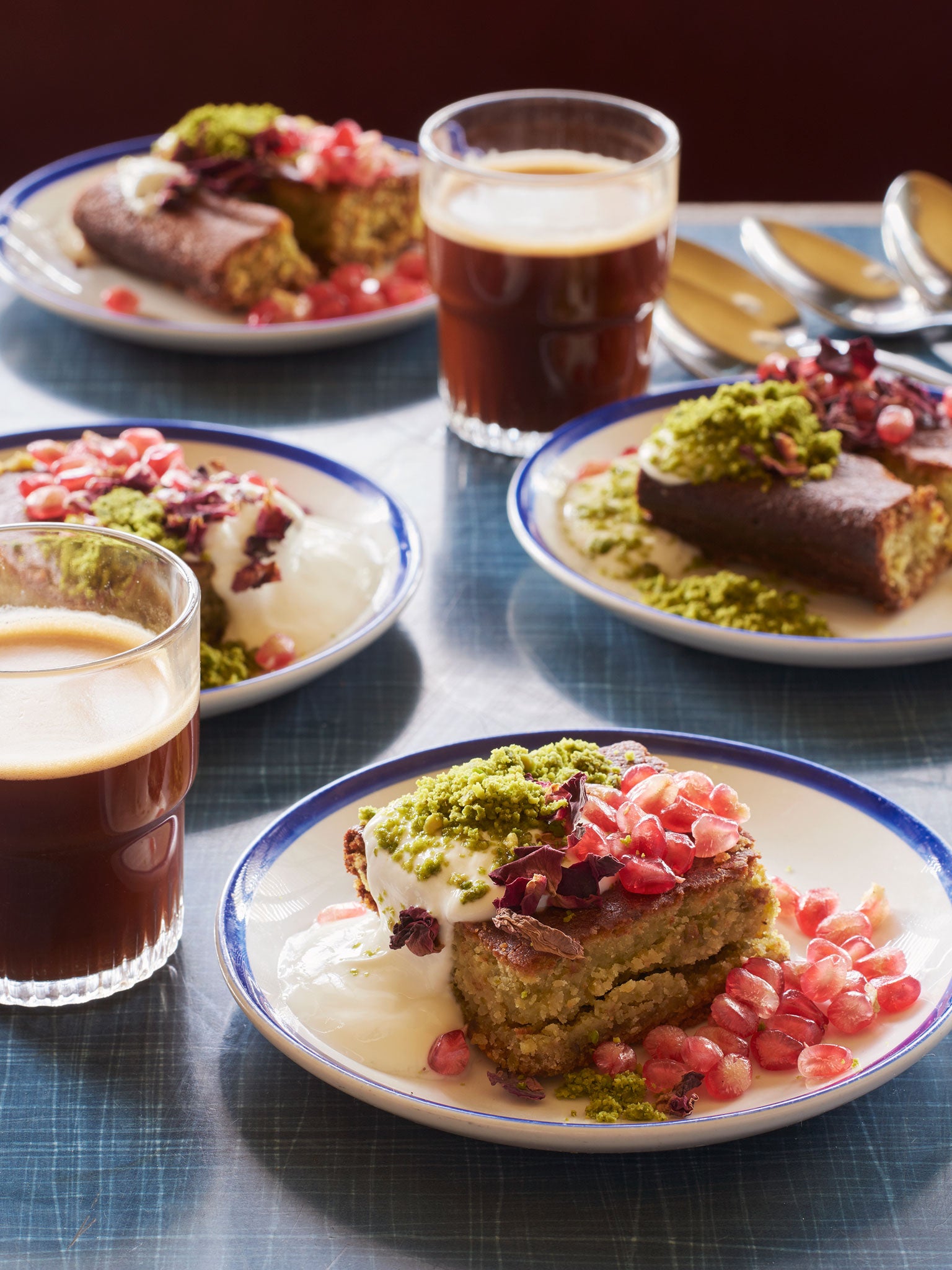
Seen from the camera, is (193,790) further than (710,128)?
No

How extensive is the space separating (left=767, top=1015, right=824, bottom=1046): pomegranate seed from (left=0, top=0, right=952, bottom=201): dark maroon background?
172 inches

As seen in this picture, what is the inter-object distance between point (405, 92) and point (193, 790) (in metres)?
3.96

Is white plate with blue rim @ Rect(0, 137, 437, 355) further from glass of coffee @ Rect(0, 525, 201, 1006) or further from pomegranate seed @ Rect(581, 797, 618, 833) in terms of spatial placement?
pomegranate seed @ Rect(581, 797, 618, 833)

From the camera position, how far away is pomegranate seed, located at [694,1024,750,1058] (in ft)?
4.02

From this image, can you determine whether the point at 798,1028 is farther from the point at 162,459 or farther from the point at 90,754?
the point at 162,459

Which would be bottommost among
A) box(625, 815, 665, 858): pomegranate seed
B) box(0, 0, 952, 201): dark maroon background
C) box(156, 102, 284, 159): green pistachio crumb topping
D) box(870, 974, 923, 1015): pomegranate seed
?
box(0, 0, 952, 201): dark maroon background

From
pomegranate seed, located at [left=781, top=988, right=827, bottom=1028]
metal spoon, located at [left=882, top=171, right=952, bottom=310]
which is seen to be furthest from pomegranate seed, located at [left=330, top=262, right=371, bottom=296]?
pomegranate seed, located at [left=781, top=988, right=827, bottom=1028]

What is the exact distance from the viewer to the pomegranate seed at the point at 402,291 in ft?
9.06

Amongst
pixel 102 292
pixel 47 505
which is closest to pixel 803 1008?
pixel 47 505

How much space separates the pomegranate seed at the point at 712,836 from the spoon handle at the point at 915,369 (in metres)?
1.40

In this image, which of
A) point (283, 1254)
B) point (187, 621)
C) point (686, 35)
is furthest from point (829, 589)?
point (686, 35)

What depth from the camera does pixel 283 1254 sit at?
111cm

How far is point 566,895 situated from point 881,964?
291 millimetres

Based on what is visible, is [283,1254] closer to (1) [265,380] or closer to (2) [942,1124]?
(2) [942,1124]
